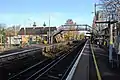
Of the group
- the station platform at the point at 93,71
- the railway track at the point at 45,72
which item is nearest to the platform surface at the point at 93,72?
the station platform at the point at 93,71

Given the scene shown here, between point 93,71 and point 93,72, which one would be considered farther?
point 93,71

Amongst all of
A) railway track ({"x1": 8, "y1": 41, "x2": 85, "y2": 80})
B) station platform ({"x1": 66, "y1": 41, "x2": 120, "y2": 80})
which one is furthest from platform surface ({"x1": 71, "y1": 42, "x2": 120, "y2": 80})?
railway track ({"x1": 8, "y1": 41, "x2": 85, "y2": 80})

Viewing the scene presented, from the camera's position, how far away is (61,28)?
3802 inches

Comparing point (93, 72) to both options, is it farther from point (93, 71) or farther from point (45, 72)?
point (45, 72)

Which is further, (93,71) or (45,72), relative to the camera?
(45,72)

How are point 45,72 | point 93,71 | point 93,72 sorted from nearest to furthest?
point 93,72, point 93,71, point 45,72

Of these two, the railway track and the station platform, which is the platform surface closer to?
the station platform

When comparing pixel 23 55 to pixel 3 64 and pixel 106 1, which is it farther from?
pixel 106 1

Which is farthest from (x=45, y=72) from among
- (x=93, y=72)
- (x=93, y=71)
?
(x=93, y=72)

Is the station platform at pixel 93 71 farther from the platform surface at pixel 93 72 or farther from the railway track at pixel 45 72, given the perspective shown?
the railway track at pixel 45 72

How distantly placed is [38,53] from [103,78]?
25.5 metres

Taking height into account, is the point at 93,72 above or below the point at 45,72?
above

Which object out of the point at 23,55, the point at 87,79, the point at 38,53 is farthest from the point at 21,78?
the point at 38,53

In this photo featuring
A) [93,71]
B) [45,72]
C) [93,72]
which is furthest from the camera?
[45,72]
